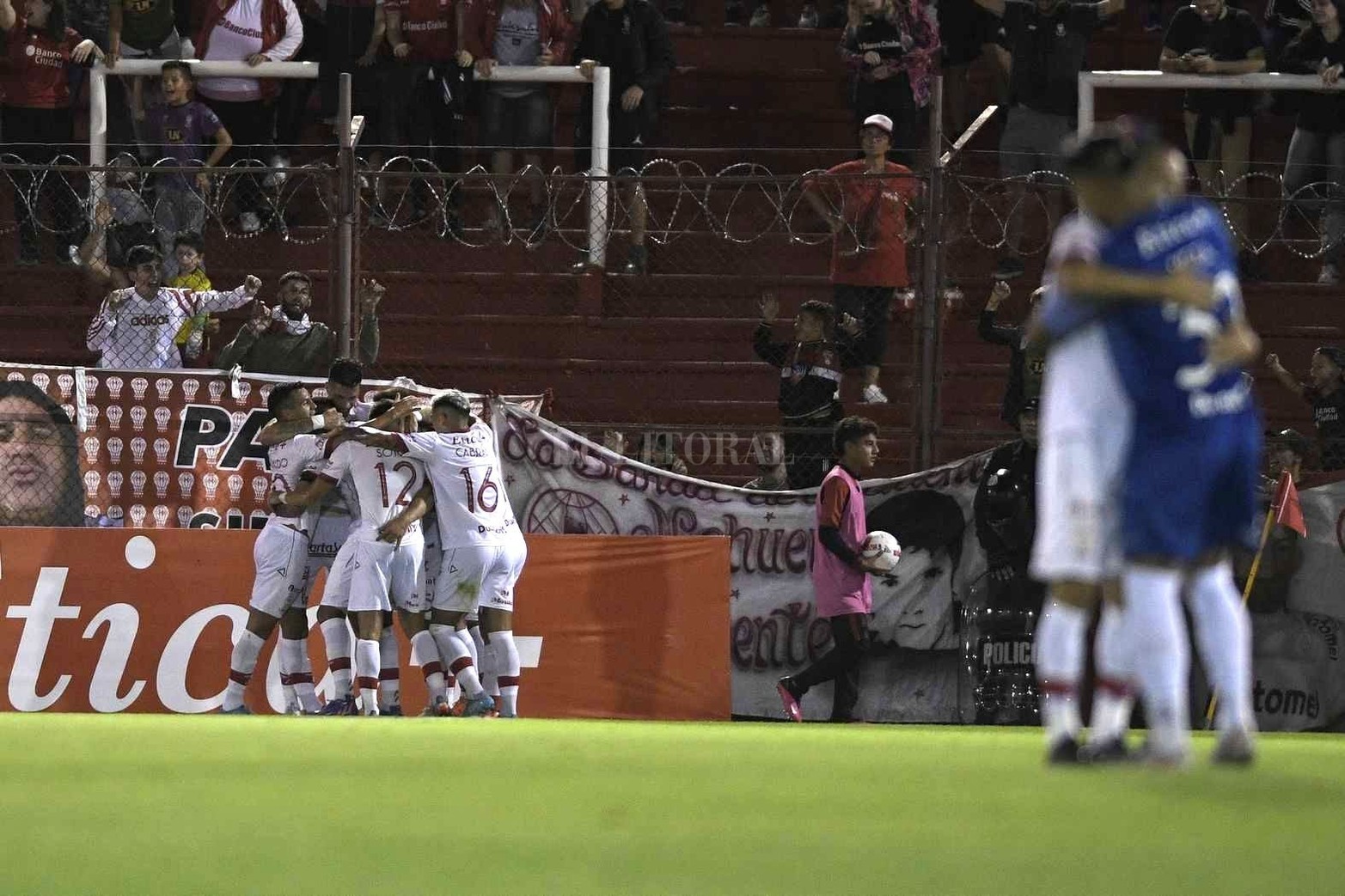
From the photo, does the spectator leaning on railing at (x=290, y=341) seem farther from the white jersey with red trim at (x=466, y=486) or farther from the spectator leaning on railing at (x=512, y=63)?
the spectator leaning on railing at (x=512, y=63)

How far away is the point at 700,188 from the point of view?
57.5 feet

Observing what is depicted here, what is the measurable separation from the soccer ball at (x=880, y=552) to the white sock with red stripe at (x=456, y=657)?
2604mm

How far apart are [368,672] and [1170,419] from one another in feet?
29.2

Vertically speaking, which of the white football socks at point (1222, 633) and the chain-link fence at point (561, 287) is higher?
the chain-link fence at point (561, 287)

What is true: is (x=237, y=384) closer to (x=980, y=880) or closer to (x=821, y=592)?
(x=821, y=592)

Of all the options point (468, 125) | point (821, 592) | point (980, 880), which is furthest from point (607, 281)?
point (980, 880)

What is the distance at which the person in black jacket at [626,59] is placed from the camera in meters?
18.0

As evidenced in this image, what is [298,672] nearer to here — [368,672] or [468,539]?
[368,672]

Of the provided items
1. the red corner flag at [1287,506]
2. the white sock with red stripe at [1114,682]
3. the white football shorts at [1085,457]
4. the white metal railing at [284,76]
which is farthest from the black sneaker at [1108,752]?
the white metal railing at [284,76]

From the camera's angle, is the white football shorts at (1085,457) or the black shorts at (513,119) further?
the black shorts at (513,119)

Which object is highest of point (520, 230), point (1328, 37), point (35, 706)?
point (1328, 37)

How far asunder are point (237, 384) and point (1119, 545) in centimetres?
1009

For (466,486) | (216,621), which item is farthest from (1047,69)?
(216,621)

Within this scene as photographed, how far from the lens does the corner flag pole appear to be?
43.5 ft
